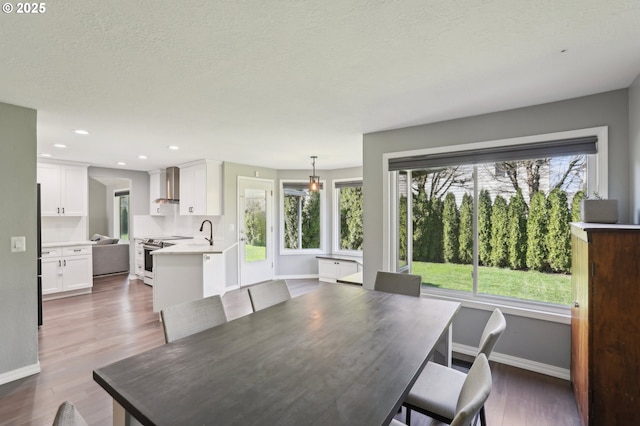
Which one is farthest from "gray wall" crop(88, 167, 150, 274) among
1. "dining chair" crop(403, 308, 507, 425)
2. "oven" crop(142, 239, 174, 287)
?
"dining chair" crop(403, 308, 507, 425)

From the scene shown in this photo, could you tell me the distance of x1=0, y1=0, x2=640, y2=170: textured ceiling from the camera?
1451 mm

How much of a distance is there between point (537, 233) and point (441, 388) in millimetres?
2162

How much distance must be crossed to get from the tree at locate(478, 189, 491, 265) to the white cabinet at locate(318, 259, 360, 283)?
9.67 ft

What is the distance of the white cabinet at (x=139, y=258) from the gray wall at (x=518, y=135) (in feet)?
16.5

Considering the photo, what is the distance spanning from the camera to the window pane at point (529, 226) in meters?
2.81

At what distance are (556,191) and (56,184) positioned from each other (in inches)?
292

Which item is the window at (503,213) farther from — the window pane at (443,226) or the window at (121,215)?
the window at (121,215)

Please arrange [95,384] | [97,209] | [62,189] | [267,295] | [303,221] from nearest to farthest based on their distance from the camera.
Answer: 1. [267,295]
2. [95,384]
3. [62,189]
4. [303,221]
5. [97,209]

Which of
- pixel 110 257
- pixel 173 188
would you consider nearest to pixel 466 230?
pixel 173 188

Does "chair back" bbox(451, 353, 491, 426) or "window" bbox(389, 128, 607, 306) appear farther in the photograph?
"window" bbox(389, 128, 607, 306)

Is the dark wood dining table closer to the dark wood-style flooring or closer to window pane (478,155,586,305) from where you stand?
the dark wood-style flooring

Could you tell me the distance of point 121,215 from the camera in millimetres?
9078

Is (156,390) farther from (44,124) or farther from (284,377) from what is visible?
(44,124)

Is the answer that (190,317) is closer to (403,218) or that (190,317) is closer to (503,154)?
(403,218)
